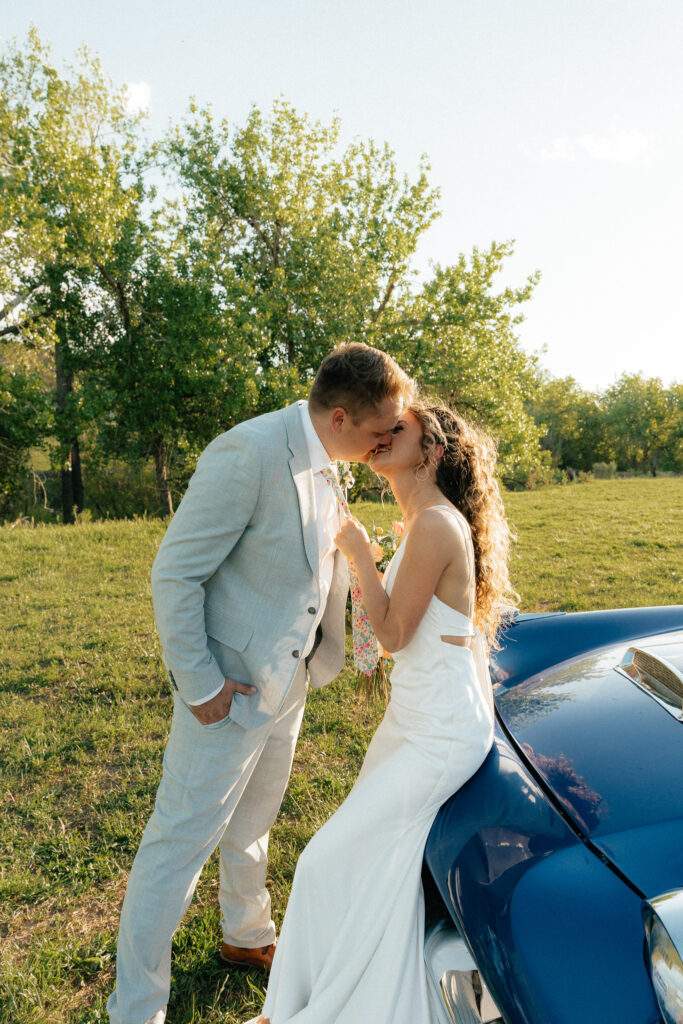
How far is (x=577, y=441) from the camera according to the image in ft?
157

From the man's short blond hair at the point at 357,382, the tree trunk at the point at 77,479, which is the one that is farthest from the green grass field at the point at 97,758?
the tree trunk at the point at 77,479

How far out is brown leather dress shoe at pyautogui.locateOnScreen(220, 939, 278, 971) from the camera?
255 centimetres

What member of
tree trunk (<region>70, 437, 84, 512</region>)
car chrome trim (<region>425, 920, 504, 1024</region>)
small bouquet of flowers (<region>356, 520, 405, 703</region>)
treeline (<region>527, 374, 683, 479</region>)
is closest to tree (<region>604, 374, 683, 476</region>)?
treeline (<region>527, 374, 683, 479</region>)

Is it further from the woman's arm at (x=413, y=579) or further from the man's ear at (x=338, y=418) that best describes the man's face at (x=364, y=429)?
the woman's arm at (x=413, y=579)

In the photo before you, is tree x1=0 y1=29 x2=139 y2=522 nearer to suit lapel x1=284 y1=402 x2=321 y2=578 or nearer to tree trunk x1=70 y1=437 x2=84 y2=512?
tree trunk x1=70 y1=437 x2=84 y2=512

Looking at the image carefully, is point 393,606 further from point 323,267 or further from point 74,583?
point 323,267

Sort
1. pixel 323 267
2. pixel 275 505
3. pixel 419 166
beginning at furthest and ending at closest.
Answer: pixel 419 166 < pixel 323 267 < pixel 275 505

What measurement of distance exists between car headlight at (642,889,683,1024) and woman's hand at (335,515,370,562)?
1283 mm

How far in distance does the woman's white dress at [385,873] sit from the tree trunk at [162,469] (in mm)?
15347

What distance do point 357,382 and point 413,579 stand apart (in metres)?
0.68

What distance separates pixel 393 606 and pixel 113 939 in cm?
190

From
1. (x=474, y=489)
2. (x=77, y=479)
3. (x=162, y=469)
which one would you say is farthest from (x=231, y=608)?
(x=77, y=479)

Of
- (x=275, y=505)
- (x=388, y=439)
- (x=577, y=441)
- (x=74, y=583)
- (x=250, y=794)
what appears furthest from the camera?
(x=577, y=441)

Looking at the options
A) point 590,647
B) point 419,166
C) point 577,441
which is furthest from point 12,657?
point 577,441
